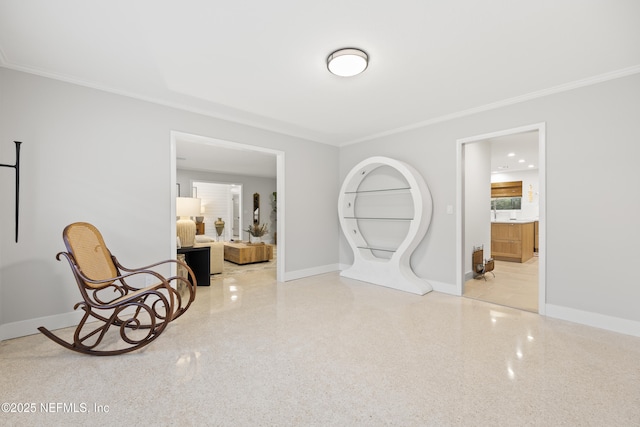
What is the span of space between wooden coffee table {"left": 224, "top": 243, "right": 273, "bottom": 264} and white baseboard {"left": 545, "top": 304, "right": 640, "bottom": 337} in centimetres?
516

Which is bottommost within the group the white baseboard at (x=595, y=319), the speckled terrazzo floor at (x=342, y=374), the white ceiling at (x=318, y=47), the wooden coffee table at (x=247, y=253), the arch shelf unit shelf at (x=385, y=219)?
the speckled terrazzo floor at (x=342, y=374)

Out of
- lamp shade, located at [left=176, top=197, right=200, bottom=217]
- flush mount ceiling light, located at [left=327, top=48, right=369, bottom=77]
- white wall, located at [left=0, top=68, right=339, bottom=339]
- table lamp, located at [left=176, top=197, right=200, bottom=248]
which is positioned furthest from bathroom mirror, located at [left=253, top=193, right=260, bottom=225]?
flush mount ceiling light, located at [left=327, top=48, right=369, bottom=77]

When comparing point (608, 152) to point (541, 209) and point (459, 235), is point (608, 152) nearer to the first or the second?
point (541, 209)

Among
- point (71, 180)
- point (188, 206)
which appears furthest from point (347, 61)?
point (188, 206)

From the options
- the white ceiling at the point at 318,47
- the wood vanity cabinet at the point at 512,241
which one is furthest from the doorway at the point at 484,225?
the white ceiling at the point at 318,47

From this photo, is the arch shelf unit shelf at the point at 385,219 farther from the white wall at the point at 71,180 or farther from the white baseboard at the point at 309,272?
the white wall at the point at 71,180

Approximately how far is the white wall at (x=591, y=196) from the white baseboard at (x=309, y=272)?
3241 mm

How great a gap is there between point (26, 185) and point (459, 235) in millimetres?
4875

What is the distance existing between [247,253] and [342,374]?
4666 mm

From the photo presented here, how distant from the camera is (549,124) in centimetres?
318

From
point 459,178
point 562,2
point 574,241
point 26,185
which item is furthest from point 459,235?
point 26,185

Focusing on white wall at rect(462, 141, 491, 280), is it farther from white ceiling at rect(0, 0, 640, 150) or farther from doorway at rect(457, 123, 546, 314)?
white ceiling at rect(0, 0, 640, 150)

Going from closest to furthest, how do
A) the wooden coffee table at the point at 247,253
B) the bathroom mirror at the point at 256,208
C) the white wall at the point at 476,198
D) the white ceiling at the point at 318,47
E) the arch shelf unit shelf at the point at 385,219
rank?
1. the white ceiling at the point at 318,47
2. the arch shelf unit shelf at the point at 385,219
3. the white wall at the point at 476,198
4. the wooden coffee table at the point at 247,253
5. the bathroom mirror at the point at 256,208

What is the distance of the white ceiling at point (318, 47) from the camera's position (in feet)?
6.32
